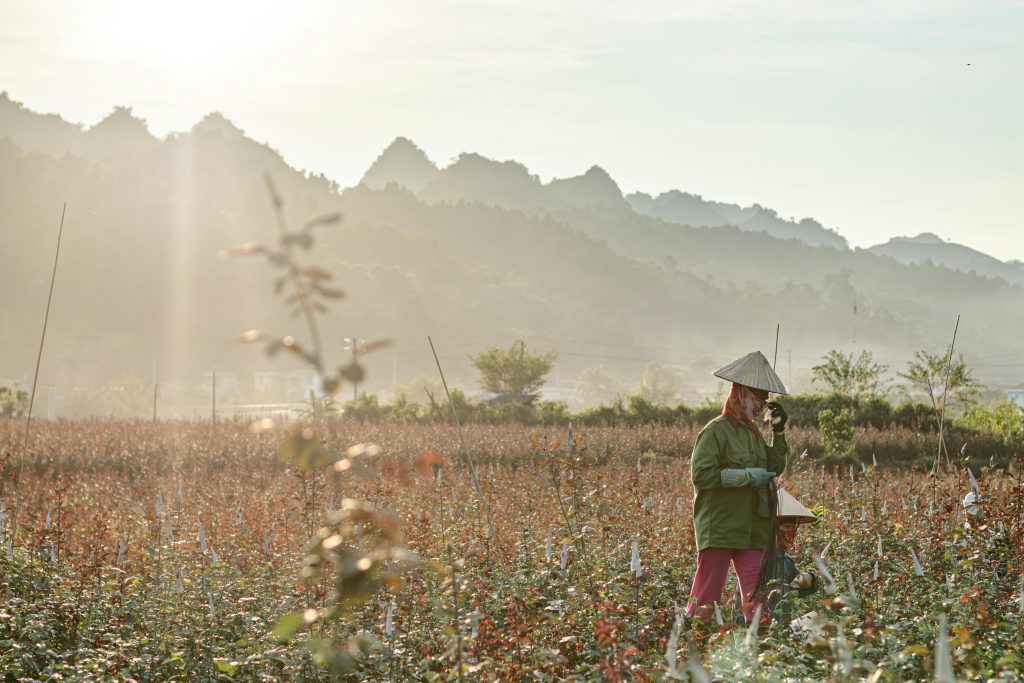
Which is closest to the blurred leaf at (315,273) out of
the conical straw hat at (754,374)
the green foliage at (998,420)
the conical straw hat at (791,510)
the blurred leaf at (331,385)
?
the blurred leaf at (331,385)

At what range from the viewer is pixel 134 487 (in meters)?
13.1

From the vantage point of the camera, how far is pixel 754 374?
5039 millimetres

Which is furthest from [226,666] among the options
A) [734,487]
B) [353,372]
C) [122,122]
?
[122,122]

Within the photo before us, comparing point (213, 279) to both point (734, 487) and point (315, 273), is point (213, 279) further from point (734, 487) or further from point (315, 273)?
point (315, 273)

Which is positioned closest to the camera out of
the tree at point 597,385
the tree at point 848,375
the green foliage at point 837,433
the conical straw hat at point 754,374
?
the conical straw hat at point 754,374

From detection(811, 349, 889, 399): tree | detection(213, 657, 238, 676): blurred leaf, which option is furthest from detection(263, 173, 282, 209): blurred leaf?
detection(811, 349, 889, 399): tree

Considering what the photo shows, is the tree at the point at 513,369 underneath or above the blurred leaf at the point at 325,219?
above

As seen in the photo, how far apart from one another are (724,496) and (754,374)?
2.10 feet

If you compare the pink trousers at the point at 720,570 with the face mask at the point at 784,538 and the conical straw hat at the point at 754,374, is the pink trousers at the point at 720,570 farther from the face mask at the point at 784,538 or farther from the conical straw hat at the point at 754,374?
the conical straw hat at the point at 754,374

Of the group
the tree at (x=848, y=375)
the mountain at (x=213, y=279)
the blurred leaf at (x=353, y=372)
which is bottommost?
the blurred leaf at (x=353, y=372)

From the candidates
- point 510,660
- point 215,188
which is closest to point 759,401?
point 510,660

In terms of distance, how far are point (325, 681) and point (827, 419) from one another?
14796 millimetres

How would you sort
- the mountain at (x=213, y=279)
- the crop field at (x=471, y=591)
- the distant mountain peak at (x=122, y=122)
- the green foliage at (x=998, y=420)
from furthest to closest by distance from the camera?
the distant mountain peak at (x=122, y=122) < the mountain at (x=213, y=279) < the green foliage at (x=998, y=420) < the crop field at (x=471, y=591)

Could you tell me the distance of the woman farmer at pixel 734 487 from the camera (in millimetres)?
5047
